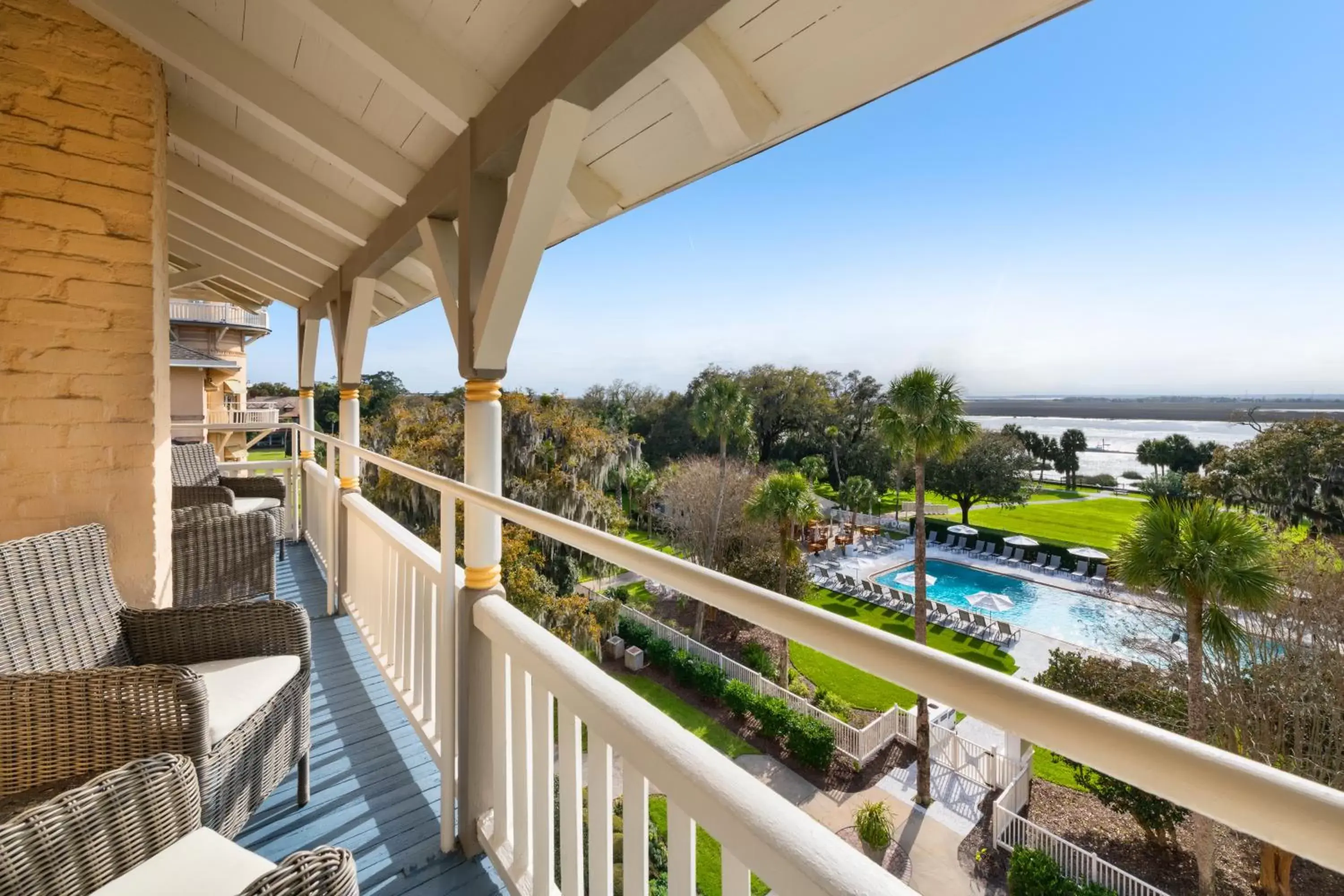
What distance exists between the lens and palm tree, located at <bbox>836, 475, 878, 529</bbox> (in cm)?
2289

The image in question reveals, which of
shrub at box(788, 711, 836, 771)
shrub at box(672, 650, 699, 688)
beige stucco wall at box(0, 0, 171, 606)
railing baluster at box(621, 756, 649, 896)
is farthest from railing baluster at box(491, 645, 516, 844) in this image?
shrub at box(672, 650, 699, 688)

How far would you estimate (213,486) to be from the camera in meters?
3.45

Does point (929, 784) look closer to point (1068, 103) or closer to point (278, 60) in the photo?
point (278, 60)

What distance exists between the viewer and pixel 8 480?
172 centimetres

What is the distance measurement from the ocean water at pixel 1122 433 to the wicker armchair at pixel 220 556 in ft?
38.2

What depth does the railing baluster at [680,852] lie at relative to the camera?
82 cm

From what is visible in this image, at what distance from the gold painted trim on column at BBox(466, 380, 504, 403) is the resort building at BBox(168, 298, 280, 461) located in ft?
35.2

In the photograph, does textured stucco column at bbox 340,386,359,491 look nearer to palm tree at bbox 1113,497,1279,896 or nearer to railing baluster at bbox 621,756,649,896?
railing baluster at bbox 621,756,649,896

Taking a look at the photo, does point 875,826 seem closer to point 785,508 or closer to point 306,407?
point 306,407

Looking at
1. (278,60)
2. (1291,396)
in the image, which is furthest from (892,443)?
(278,60)

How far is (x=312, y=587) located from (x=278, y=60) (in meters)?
3.06

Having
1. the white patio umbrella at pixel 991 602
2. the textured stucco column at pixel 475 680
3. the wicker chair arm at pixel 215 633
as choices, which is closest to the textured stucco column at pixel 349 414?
the wicker chair arm at pixel 215 633

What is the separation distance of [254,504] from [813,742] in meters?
8.16

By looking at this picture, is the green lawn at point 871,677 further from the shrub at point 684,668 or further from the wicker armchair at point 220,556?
the wicker armchair at point 220,556
